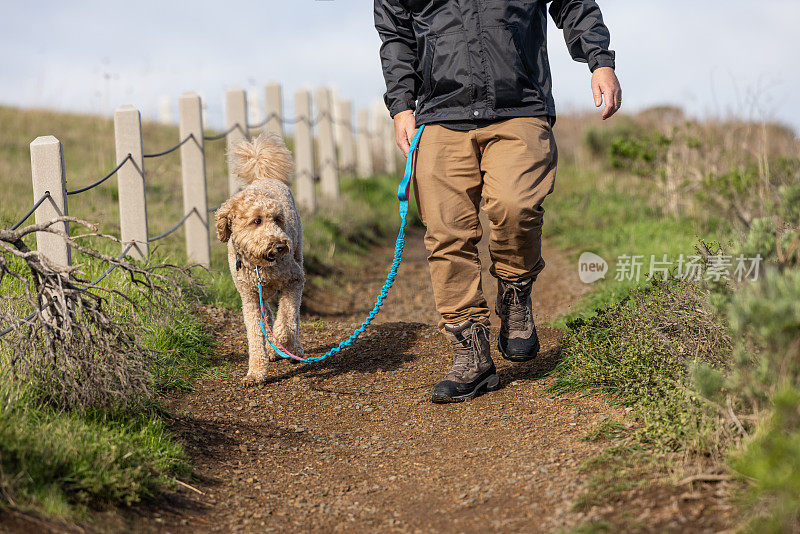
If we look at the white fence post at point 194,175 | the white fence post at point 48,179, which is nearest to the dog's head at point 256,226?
the white fence post at point 48,179

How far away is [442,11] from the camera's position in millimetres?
4168

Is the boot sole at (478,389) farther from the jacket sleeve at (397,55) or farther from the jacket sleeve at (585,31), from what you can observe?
the jacket sleeve at (585,31)

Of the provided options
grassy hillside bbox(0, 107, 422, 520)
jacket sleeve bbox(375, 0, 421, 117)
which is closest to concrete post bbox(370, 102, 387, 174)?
grassy hillside bbox(0, 107, 422, 520)

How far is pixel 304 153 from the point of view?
1160 centimetres

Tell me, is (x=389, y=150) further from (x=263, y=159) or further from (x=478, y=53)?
(x=478, y=53)

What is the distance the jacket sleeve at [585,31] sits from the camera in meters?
4.14

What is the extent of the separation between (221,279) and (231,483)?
11.2ft

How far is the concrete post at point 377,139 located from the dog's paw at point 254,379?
12.4 metres

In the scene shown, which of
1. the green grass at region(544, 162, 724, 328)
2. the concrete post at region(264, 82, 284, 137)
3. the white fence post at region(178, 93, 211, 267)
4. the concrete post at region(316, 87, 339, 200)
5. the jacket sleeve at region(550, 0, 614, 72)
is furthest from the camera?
the concrete post at region(316, 87, 339, 200)

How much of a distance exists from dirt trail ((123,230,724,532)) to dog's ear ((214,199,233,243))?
3.00 ft

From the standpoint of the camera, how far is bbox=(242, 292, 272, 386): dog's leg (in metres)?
4.89

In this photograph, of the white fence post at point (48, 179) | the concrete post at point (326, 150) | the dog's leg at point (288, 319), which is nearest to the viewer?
the white fence post at point (48, 179)

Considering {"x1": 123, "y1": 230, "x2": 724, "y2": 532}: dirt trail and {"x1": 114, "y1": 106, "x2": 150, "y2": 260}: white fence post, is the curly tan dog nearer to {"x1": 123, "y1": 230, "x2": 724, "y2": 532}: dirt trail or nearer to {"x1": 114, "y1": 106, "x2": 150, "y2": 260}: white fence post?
{"x1": 123, "y1": 230, "x2": 724, "y2": 532}: dirt trail

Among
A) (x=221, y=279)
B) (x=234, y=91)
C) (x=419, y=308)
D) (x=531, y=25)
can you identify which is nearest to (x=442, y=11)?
(x=531, y=25)
